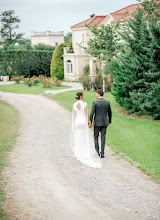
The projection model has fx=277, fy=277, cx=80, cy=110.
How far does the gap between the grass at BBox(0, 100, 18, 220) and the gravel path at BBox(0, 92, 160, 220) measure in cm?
22

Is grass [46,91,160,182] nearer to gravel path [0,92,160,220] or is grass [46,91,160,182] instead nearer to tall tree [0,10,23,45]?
gravel path [0,92,160,220]

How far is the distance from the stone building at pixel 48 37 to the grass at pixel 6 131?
41.4 metres

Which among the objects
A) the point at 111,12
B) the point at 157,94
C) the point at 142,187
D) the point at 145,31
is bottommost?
the point at 142,187

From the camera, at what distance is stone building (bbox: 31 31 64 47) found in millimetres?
59719

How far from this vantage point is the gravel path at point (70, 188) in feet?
17.6

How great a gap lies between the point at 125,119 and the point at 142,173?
781 centimetres

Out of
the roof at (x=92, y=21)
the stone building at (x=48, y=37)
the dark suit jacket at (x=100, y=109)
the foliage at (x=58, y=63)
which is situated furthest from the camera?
the stone building at (x=48, y=37)

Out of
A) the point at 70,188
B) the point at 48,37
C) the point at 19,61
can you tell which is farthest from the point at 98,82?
the point at 48,37

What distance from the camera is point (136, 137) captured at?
1149 centimetres

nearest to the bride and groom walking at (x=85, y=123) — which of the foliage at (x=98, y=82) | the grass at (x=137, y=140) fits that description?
the grass at (x=137, y=140)

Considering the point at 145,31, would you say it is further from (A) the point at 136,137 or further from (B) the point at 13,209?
(B) the point at 13,209

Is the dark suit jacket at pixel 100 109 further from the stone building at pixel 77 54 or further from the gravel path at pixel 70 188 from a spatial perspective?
the stone building at pixel 77 54

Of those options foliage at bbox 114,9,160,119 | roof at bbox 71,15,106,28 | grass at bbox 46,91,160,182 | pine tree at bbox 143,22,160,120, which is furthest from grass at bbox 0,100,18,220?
roof at bbox 71,15,106,28

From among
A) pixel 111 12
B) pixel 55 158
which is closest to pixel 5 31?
pixel 111 12
